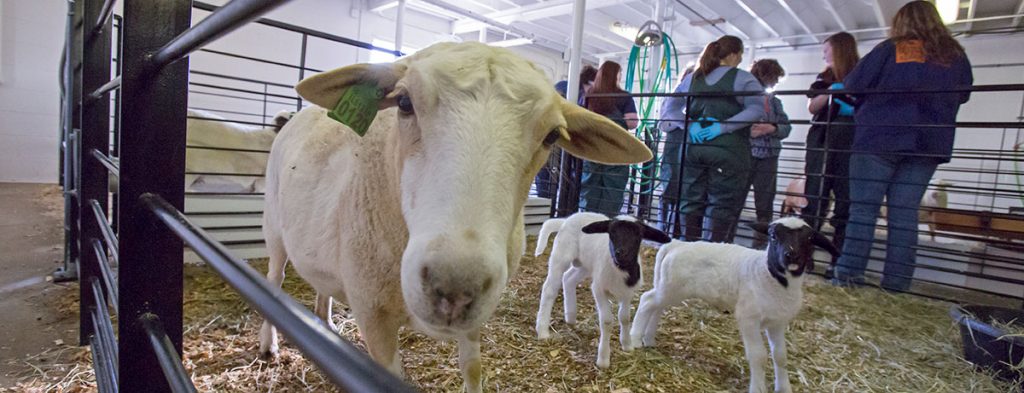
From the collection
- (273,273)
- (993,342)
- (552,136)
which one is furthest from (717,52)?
(273,273)

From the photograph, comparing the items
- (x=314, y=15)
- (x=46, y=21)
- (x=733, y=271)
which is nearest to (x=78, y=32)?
(x=733, y=271)

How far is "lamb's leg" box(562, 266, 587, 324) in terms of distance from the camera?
2979 mm

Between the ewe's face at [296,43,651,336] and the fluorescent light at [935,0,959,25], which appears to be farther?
the fluorescent light at [935,0,959,25]

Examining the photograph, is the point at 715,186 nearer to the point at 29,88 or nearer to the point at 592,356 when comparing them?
the point at 592,356

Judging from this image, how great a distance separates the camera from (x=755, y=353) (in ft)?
7.41

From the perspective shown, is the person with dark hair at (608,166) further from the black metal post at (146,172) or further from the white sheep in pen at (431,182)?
the black metal post at (146,172)

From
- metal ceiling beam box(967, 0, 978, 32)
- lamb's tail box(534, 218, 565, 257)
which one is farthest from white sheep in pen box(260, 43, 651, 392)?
metal ceiling beam box(967, 0, 978, 32)

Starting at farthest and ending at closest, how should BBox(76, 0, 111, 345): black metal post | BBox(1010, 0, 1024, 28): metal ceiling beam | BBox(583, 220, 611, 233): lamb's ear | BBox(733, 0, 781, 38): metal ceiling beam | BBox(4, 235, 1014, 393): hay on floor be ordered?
BBox(733, 0, 781, 38): metal ceiling beam < BBox(1010, 0, 1024, 28): metal ceiling beam < BBox(583, 220, 611, 233): lamb's ear < BBox(4, 235, 1014, 393): hay on floor < BBox(76, 0, 111, 345): black metal post

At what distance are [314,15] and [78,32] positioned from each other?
10.3 metres

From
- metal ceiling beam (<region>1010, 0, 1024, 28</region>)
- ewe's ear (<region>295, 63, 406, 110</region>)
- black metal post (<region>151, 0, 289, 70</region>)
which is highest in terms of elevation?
metal ceiling beam (<region>1010, 0, 1024, 28</region>)

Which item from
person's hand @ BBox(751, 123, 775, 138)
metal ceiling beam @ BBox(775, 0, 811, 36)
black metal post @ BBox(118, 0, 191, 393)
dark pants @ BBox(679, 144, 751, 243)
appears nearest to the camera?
black metal post @ BBox(118, 0, 191, 393)

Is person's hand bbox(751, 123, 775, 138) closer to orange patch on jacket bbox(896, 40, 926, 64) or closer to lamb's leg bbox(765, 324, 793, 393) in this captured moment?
orange patch on jacket bbox(896, 40, 926, 64)

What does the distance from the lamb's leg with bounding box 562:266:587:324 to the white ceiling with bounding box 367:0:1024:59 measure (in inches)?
300

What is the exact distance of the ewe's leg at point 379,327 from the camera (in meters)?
1.46
